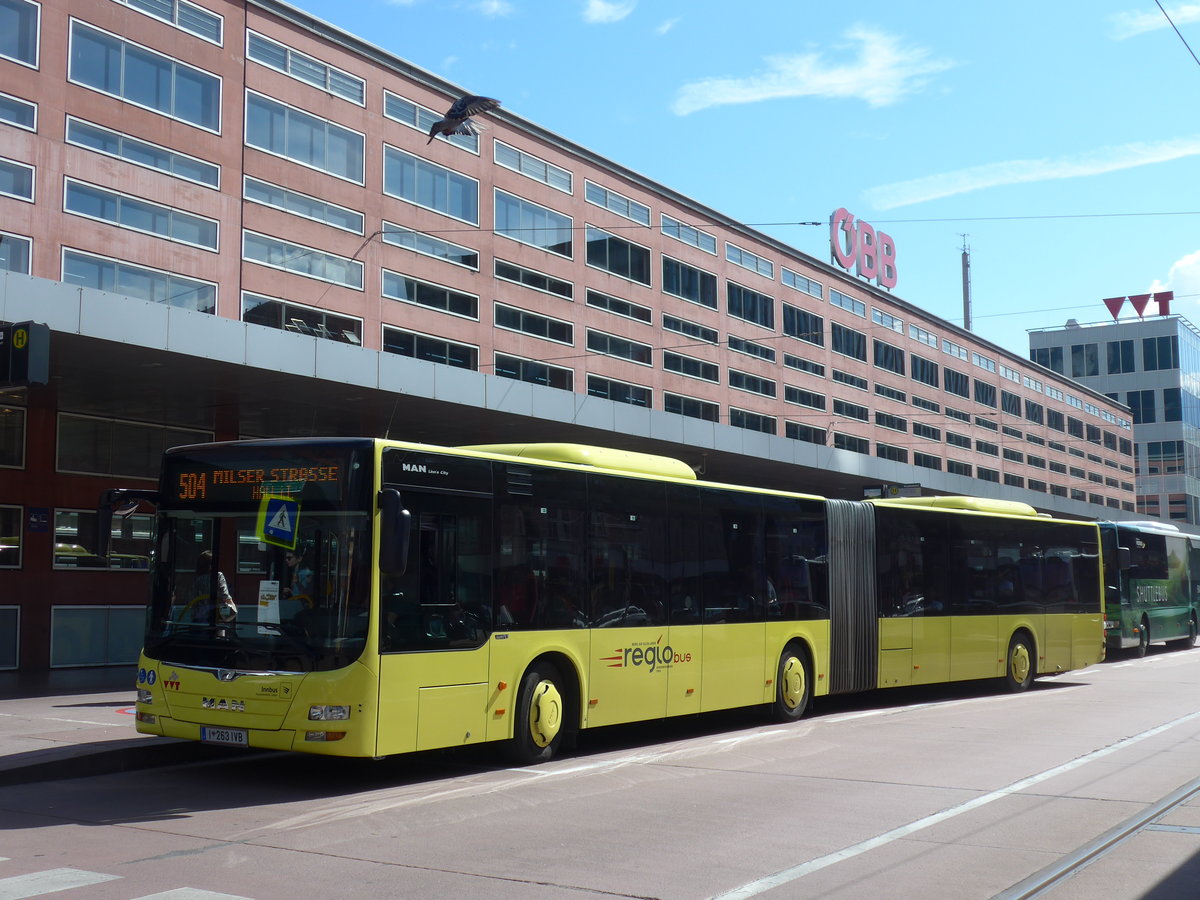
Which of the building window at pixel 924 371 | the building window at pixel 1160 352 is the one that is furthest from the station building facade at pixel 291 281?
the building window at pixel 1160 352

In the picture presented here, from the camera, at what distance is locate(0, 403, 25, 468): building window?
22.8 meters

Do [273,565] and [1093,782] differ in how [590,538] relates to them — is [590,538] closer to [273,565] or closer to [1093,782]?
[273,565]

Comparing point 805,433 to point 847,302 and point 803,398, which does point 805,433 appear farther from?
point 847,302

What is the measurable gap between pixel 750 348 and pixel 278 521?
41.8 meters

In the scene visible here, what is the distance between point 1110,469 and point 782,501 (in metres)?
87.1

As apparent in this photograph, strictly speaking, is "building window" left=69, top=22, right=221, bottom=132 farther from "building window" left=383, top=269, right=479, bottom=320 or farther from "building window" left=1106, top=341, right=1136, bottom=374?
"building window" left=1106, top=341, right=1136, bottom=374

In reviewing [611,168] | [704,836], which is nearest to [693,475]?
[704,836]

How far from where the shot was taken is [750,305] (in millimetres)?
51719

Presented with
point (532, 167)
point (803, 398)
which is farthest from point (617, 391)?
point (803, 398)

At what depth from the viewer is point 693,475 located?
593 inches

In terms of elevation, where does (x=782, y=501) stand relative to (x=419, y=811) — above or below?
above

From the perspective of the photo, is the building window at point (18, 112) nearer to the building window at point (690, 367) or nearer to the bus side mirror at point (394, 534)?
the bus side mirror at point (394, 534)

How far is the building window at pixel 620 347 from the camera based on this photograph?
4216cm

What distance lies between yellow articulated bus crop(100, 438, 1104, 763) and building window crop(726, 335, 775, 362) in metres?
32.8
